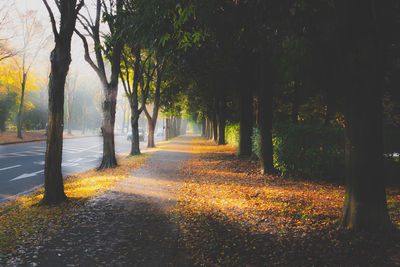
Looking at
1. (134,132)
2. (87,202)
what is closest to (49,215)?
(87,202)

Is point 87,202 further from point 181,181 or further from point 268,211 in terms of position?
point 268,211

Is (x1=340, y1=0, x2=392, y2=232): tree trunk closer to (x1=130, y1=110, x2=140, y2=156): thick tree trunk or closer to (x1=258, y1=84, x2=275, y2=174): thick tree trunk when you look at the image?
(x1=258, y1=84, x2=275, y2=174): thick tree trunk

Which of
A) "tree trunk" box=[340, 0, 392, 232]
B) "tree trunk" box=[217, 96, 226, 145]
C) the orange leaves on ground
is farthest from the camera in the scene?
"tree trunk" box=[217, 96, 226, 145]

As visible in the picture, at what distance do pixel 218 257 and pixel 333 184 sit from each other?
628cm

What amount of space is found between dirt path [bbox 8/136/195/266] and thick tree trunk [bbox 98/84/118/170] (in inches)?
225

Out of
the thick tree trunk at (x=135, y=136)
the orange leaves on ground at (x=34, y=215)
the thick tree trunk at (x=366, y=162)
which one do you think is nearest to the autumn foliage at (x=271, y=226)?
the thick tree trunk at (x=366, y=162)

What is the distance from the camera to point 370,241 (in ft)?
12.9

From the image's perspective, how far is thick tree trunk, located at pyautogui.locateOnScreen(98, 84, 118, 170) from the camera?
12656 mm

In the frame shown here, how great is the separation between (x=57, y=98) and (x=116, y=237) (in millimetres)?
4117

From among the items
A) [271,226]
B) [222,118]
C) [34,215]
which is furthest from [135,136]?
[271,226]

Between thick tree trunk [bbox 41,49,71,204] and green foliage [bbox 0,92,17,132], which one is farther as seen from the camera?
green foliage [bbox 0,92,17,132]

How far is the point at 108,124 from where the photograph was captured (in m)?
12.8

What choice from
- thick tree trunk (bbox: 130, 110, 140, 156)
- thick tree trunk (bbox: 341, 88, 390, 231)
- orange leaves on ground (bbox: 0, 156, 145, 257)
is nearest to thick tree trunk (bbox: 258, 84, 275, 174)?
orange leaves on ground (bbox: 0, 156, 145, 257)

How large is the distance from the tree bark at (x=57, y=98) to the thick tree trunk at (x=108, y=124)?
5.79 meters
